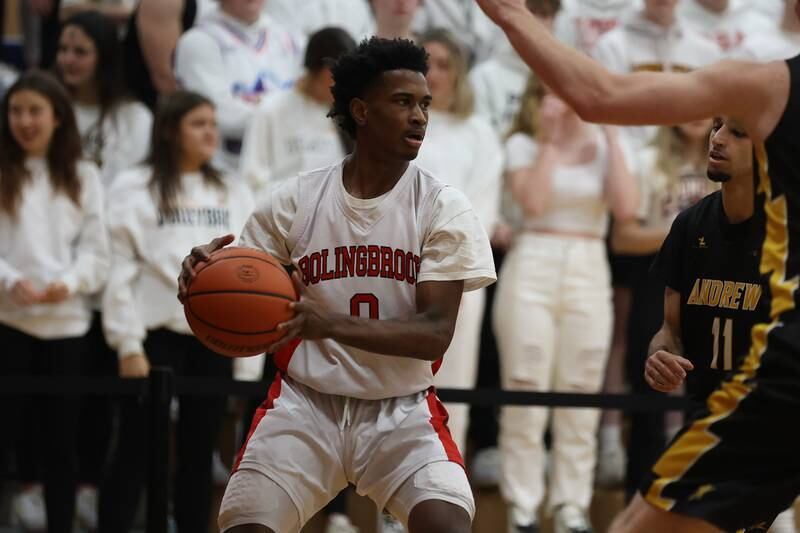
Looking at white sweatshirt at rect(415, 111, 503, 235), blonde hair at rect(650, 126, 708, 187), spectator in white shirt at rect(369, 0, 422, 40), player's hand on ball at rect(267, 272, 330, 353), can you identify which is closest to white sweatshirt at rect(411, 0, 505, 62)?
spectator in white shirt at rect(369, 0, 422, 40)

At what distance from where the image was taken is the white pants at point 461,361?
679 cm

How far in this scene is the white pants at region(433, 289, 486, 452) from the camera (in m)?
6.79

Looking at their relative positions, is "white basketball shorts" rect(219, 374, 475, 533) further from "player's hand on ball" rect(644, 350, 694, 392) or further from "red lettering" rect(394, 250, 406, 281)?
"player's hand on ball" rect(644, 350, 694, 392)

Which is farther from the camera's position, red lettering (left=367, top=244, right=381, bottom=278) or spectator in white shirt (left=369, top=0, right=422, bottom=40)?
spectator in white shirt (left=369, top=0, right=422, bottom=40)

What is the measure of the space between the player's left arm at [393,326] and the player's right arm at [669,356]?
67 centimetres

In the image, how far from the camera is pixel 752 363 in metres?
3.58

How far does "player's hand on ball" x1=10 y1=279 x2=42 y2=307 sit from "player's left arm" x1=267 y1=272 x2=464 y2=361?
101 inches

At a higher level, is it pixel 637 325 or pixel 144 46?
pixel 144 46

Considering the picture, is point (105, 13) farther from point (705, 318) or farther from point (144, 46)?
point (705, 318)

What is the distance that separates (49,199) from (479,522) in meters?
2.83

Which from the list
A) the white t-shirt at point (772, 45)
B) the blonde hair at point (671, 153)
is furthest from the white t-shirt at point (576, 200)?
the white t-shirt at point (772, 45)

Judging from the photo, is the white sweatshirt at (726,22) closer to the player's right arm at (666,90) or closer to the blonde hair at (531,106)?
the blonde hair at (531,106)

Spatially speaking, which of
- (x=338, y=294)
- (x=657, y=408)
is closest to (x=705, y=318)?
(x=338, y=294)

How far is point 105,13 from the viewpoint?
7879mm
